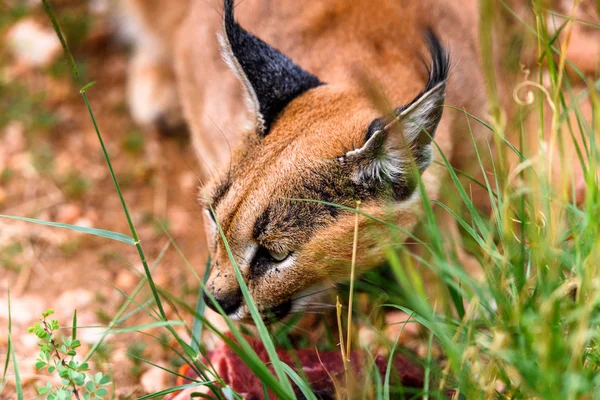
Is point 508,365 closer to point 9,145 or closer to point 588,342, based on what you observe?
point 588,342

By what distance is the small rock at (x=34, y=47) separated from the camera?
430 cm

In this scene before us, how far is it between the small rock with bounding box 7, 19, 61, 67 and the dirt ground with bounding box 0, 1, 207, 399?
0.05ft

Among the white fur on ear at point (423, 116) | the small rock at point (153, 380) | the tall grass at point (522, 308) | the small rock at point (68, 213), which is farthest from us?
the small rock at point (68, 213)

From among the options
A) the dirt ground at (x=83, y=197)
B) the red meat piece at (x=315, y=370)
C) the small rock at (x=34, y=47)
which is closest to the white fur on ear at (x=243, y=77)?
the dirt ground at (x=83, y=197)

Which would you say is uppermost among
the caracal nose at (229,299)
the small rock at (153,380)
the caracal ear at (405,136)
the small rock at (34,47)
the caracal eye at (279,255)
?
the small rock at (34,47)

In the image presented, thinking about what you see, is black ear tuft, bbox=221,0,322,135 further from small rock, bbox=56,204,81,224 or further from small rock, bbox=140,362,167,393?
small rock, bbox=56,204,81,224

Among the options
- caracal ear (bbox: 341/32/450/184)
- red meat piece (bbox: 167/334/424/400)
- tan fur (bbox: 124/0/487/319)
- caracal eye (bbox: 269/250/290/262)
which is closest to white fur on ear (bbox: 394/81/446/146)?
caracal ear (bbox: 341/32/450/184)

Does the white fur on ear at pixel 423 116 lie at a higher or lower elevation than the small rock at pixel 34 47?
lower

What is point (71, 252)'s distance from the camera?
3.43m

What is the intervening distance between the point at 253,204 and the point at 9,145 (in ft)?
7.91

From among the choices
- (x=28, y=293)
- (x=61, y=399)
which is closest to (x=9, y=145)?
(x=28, y=293)

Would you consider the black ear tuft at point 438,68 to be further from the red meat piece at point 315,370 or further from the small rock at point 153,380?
the small rock at point 153,380

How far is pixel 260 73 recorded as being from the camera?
7.71 feet

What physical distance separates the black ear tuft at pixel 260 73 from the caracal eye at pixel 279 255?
0.46 meters
